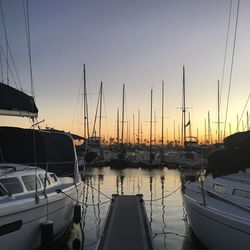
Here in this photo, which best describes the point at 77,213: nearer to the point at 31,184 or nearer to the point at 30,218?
the point at 31,184

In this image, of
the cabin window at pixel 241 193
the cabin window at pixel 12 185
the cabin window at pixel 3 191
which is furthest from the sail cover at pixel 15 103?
the cabin window at pixel 241 193

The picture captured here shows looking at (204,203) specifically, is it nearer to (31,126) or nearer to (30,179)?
(30,179)

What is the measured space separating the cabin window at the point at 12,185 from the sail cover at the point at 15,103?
232 centimetres

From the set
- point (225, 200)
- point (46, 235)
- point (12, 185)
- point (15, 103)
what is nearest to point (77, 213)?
point (46, 235)

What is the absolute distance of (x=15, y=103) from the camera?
1210 cm

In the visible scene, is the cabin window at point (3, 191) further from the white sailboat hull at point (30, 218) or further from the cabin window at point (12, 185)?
the white sailboat hull at point (30, 218)

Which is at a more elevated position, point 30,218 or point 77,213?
point 30,218

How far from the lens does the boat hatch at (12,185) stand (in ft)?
33.5

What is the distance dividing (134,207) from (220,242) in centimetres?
607

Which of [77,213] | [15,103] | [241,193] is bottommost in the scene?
[77,213]

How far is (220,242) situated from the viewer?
9641 millimetres

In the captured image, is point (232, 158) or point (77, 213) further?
point (77, 213)

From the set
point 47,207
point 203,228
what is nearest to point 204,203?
point 203,228

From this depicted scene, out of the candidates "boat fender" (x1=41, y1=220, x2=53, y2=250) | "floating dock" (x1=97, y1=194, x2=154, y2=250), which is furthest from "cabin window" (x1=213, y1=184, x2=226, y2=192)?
"boat fender" (x1=41, y1=220, x2=53, y2=250)
